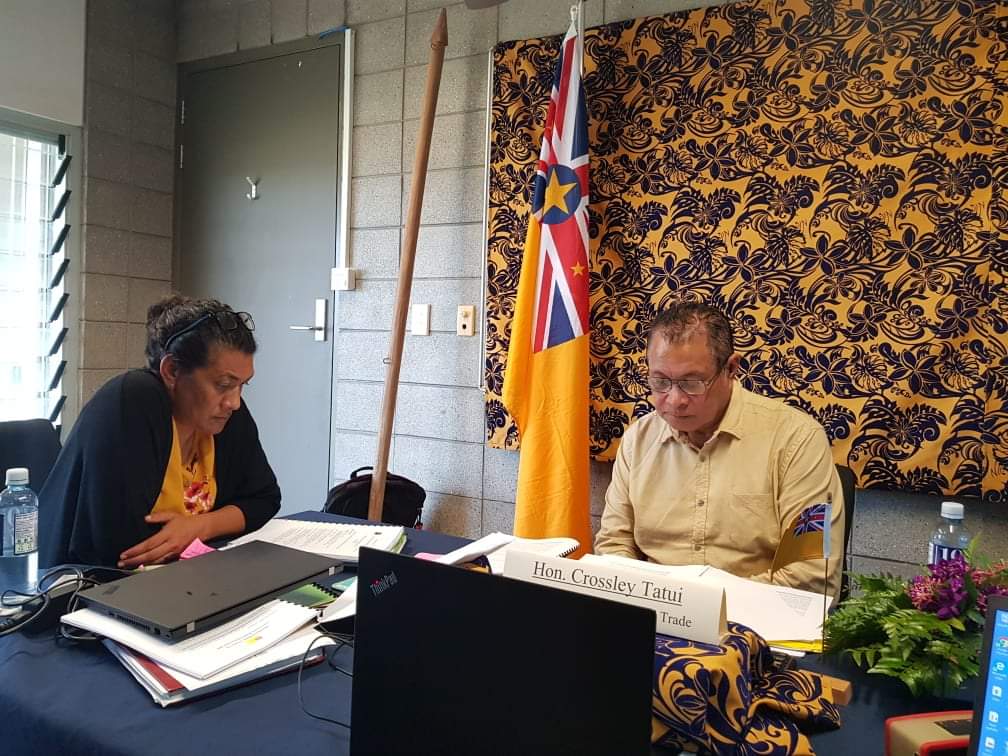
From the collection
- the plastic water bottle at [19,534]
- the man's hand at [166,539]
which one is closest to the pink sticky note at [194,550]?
the man's hand at [166,539]

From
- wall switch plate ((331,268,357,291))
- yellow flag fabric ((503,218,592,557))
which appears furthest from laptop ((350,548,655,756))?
wall switch plate ((331,268,357,291))

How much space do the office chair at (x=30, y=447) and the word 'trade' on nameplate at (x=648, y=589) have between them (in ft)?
4.66

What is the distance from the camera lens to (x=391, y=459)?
9.84ft

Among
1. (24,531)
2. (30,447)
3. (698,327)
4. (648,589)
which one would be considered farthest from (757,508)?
(30,447)

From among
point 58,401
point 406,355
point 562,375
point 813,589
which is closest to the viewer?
point 813,589

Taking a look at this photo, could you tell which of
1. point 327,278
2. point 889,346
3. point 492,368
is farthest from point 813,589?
point 327,278

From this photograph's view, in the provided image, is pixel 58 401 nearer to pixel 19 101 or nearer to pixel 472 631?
pixel 19 101

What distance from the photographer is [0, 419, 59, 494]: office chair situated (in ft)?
5.91

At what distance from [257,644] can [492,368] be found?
175 cm

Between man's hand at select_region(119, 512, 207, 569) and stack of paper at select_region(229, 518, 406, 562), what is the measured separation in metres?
0.08

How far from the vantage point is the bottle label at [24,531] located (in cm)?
141

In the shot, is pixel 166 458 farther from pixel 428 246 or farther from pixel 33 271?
pixel 33 271

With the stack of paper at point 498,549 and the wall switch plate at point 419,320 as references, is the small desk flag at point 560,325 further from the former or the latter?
the stack of paper at point 498,549

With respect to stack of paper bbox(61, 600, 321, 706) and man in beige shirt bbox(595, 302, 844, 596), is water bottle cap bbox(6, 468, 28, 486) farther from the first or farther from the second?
man in beige shirt bbox(595, 302, 844, 596)
